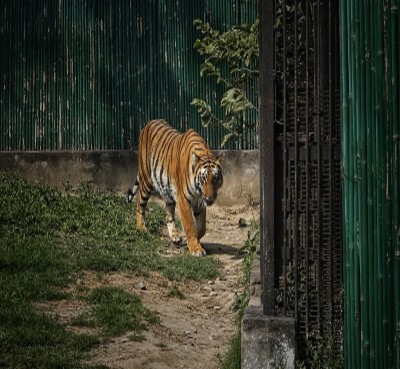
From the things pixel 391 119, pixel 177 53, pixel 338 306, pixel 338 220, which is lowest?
pixel 338 306

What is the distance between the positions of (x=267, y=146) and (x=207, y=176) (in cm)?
495

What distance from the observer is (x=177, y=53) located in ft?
41.2

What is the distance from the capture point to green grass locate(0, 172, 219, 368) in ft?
18.9

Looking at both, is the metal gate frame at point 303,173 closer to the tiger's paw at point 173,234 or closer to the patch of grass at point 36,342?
the patch of grass at point 36,342

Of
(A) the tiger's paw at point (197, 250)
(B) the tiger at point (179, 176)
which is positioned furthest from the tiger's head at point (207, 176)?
(A) the tiger's paw at point (197, 250)

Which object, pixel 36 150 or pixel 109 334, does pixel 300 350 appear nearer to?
pixel 109 334

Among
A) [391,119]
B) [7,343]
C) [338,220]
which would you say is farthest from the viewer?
[7,343]

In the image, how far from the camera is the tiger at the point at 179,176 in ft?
31.7

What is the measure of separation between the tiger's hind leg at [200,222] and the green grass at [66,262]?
40 cm

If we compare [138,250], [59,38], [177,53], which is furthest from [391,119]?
[59,38]

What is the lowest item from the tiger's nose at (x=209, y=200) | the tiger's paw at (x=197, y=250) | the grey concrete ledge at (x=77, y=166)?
the tiger's paw at (x=197, y=250)

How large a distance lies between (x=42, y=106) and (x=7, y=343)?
7694 mm

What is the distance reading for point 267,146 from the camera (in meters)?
4.66

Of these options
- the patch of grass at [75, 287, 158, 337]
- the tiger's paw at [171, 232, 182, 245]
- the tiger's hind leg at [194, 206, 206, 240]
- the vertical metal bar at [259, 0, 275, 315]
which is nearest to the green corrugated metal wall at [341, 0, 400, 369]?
the vertical metal bar at [259, 0, 275, 315]
